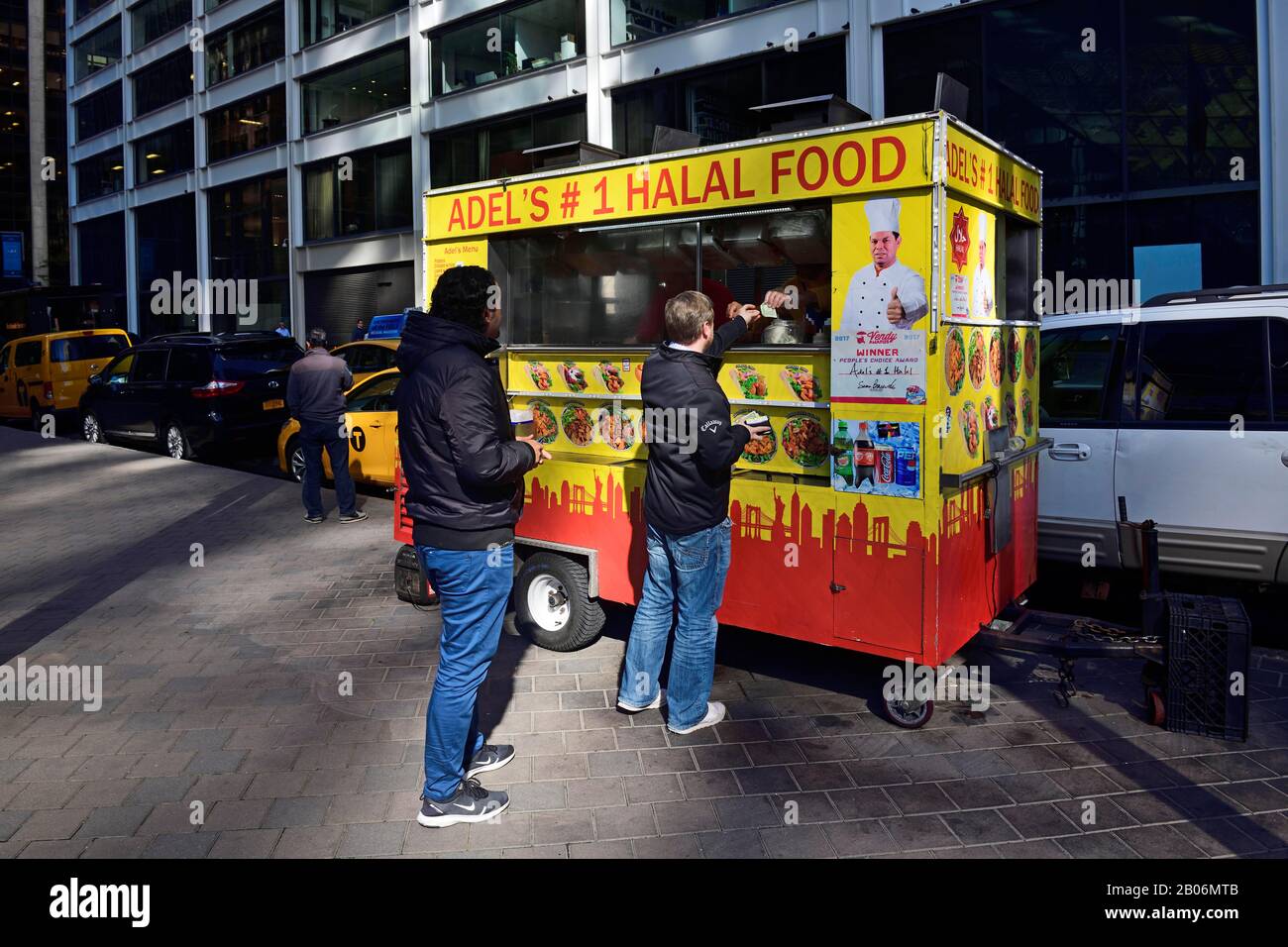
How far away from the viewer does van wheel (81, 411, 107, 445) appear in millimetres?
16933

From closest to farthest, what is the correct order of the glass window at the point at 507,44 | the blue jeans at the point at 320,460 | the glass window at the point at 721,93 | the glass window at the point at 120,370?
1. the blue jeans at the point at 320,460
2. the glass window at the point at 120,370
3. the glass window at the point at 721,93
4. the glass window at the point at 507,44

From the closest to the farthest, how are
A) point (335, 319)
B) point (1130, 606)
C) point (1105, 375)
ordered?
point (1105, 375)
point (1130, 606)
point (335, 319)

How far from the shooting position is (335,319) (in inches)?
1148

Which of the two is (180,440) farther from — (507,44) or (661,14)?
(507,44)

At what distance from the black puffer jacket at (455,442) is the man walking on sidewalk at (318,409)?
6334 millimetres

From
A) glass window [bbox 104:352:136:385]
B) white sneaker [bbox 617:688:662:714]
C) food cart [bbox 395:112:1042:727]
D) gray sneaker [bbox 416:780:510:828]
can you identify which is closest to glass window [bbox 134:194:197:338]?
glass window [bbox 104:352:136:385]

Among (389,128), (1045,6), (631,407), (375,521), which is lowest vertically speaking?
(375,521)

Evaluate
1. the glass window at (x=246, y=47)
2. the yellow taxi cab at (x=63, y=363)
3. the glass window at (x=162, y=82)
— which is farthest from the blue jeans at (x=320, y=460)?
the glass window at (x=162, y=82)

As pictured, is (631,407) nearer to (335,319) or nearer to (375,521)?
(375,521)

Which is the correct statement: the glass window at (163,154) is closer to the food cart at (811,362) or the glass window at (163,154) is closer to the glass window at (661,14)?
the glass window at (661,14)

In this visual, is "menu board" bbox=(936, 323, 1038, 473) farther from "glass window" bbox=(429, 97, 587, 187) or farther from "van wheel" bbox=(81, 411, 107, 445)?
"glass window" bbox=(429, 97, 587, 187)

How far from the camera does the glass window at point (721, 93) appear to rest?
676 inches
